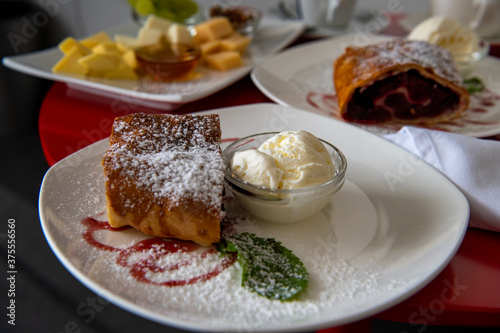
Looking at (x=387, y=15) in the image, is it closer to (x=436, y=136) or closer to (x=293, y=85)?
(x=293, y=85)

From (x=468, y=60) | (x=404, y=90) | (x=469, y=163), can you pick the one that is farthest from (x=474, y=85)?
(x=469, y=163)

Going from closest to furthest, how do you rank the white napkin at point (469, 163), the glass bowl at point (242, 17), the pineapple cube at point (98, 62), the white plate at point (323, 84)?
the white napkin at point (469, 163) → the white plate at point (323, 84) → the pineapple cube at point (98, 62) → the glass bowl at point (242, 17)

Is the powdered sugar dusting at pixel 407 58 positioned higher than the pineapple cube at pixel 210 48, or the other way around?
the powdered sugar dusting at pixel 407 58

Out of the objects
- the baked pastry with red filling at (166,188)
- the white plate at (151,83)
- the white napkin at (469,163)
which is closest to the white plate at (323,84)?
the white plate at (151,83)

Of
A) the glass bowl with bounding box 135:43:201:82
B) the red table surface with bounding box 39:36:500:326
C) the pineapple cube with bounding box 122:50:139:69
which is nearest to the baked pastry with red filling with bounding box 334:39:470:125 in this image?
the glass bowl with bounding box 135:43:201:82

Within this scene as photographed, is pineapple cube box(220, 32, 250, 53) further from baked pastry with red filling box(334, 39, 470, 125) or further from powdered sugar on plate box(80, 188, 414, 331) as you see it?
powdered sugar on plate box(80, 188, 414, 331)

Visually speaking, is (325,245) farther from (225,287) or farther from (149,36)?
(149,36)

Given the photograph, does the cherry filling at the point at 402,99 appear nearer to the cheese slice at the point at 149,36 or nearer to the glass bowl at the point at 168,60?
the glass bowl at the point at 168,60
